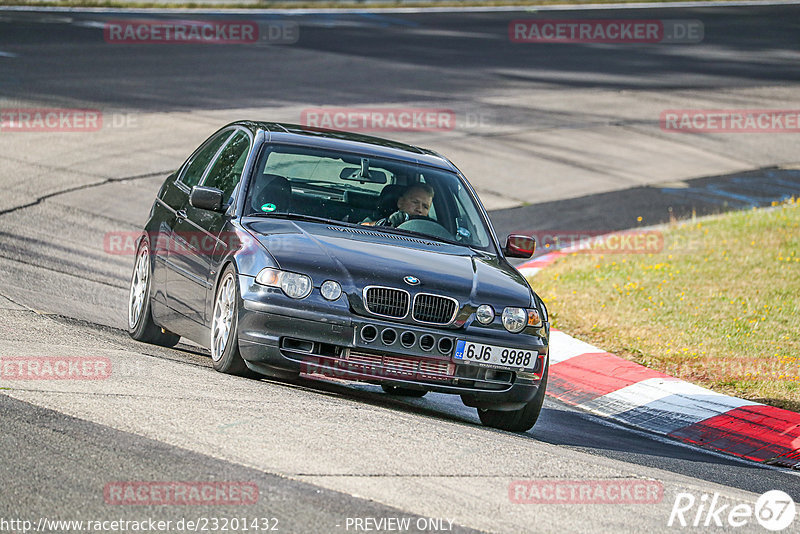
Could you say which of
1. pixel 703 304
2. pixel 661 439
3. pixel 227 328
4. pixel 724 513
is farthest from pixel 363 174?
pixel 703 304

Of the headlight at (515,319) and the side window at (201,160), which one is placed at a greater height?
the side window at (201,160)

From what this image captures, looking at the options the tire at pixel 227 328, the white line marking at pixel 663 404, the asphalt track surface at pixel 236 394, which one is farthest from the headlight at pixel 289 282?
the white line marking at pixel 663 404

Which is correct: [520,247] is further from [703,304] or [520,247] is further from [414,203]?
[703,304]

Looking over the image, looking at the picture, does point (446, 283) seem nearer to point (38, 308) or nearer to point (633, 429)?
point (633, 429)

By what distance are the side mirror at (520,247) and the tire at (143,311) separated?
8.26 feet

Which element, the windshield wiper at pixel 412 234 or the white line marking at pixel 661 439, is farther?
the windshield wiper at pixel 412 234

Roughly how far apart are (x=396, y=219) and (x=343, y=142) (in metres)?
0.75

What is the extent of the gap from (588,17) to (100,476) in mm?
34741

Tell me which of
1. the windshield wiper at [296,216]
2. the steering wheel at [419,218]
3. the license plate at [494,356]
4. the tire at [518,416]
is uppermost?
the windshield wiper at [296,216]

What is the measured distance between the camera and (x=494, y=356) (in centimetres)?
710

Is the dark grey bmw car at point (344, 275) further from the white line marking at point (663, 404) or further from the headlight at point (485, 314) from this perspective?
the white line marking at point (663, 404)

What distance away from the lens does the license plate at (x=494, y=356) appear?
7.00m

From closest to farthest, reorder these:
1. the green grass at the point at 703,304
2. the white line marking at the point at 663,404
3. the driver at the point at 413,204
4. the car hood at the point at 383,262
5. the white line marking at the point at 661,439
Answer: the car hood at the point at 383,262, the white line marking at the point at 661,439, the driver at the point at 413,204, the white line marking at the point at 663,404, the green grass at the point at 703,304

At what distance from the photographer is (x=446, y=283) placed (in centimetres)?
708
